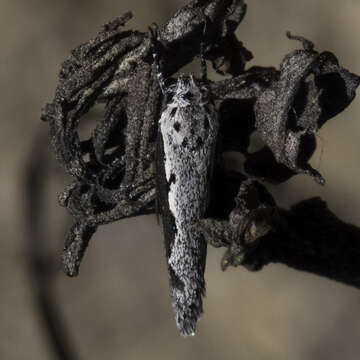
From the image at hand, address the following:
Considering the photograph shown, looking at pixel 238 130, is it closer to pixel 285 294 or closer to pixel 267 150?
pixel 267 150

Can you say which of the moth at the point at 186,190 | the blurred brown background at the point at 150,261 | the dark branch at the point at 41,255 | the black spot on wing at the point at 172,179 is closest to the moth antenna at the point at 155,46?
the moth at the point at 186,190

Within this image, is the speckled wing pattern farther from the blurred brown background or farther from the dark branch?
the dark branch

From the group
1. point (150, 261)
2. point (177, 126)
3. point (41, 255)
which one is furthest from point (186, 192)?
point (41, 255)

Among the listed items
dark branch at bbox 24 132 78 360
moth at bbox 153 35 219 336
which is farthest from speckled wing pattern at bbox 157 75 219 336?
dark branch at bbox 24 132 78 360

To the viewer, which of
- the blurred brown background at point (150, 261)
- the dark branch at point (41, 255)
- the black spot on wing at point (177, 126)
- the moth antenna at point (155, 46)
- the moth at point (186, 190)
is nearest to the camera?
the moth antenna at point (155, 46)

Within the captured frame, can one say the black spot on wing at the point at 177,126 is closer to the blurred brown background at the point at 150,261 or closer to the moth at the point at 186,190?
the moth at the point at 186,190

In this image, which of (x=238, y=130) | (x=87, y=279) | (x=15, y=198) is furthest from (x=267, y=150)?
(x=15, y=198)
